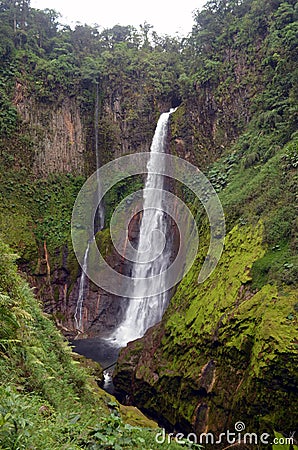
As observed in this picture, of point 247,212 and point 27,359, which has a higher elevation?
point 247,212

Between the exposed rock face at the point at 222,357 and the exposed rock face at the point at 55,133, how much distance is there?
13.3 meters

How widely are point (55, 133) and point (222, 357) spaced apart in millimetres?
17683

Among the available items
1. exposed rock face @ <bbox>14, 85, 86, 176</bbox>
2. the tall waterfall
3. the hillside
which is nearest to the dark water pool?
the tall waterfall

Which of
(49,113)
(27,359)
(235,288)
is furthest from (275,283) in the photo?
(49,113)

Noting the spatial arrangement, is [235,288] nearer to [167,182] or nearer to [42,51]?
[167,182]

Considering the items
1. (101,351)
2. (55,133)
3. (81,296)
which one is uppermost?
(55,133)

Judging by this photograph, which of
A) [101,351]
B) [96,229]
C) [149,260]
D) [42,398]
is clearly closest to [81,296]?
[96,229]

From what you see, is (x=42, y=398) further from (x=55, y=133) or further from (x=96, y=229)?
(x=55, y=133)

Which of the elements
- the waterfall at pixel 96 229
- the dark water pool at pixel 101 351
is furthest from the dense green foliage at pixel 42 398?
the waterfall at pixel 96 229

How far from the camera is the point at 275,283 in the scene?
7.21 meters

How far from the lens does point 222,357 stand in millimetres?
7238

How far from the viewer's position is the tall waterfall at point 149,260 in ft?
47.1

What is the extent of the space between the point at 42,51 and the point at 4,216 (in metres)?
11.3

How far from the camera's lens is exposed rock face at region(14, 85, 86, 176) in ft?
67.2
